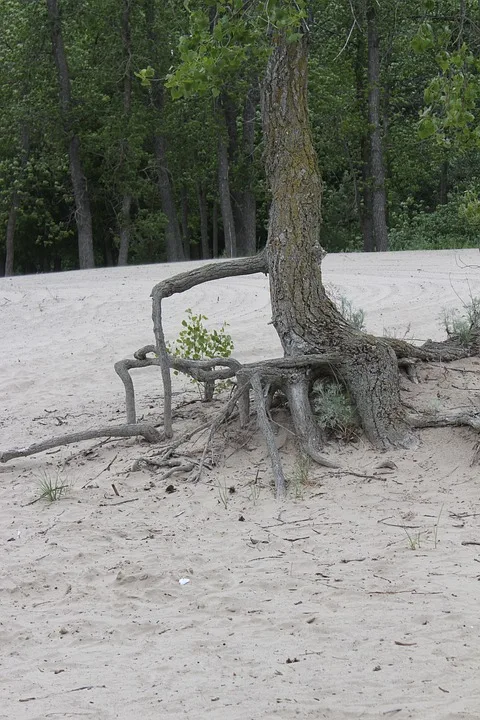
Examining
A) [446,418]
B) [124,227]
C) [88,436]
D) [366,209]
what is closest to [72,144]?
[124,227]

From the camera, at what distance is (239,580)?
496 cm

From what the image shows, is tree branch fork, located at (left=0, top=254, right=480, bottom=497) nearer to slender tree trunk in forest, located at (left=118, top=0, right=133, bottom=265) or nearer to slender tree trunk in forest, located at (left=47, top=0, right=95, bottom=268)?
slender tree trunk in forest, located at (left=118, top=0, right=133, bottom=265)

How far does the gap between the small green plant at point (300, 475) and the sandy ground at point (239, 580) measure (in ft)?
0.05

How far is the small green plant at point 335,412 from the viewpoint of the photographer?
21.7 feet

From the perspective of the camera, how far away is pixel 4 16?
28.2 meters

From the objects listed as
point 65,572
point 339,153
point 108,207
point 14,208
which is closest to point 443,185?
point 339,153

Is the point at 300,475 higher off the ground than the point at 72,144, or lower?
lower

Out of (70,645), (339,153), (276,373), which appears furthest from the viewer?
(339,153)

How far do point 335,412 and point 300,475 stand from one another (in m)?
0.58

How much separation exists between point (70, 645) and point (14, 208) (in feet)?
85.5

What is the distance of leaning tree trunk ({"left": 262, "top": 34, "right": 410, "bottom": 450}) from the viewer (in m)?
6.64

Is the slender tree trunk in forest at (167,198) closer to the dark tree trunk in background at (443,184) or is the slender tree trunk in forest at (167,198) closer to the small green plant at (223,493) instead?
the dark tree trunk in background at (443,184)

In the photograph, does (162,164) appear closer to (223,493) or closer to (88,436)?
(88,436)

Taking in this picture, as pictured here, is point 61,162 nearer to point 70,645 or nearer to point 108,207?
point 108,207
